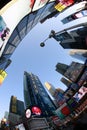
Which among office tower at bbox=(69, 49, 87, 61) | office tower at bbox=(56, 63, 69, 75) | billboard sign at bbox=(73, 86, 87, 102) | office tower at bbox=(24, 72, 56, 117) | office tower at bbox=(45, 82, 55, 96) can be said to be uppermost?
office tower at bbox=(69, 49, 87, 61)

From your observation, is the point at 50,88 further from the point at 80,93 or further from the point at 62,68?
the point at 80,93

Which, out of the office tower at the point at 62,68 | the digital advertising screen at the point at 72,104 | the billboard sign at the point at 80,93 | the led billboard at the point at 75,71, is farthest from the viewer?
the office tower at the point at 62,68

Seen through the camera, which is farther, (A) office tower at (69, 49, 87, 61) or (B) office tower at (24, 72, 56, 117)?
(B) office tower at (24, 72, 56, 117)

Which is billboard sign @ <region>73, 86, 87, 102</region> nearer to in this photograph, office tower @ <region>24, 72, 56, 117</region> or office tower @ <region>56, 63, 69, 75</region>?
office tower @ <region>24, 72, 56, 117</region>

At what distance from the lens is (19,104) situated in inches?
4658

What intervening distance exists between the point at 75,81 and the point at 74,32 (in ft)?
71.9

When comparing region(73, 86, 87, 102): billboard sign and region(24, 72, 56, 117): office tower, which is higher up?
region(73, 86, 87, 102): billboard sign

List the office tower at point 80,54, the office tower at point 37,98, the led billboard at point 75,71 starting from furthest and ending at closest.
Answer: the office tower at point 37,98 < the office tower at point 80,54 < the led billboard at point 75,71

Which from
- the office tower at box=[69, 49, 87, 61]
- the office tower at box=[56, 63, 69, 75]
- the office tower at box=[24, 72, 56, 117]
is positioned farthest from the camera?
the office tower at box=[24, 72, 56, 117]

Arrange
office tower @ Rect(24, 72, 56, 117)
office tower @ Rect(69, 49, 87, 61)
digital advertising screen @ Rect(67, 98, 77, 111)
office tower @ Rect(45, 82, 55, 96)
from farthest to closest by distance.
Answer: office tower @ Rect(45, 82, 55, 96), office tower @ Rect(24, 72, 56, 117), office tower @ Rect(69, 49, 87, 61), digital advertising screen @ Rect(67, 98, 77, 111)

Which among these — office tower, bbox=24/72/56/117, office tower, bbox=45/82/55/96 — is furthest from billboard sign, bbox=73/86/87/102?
office tower, bbox=45/82/55/96

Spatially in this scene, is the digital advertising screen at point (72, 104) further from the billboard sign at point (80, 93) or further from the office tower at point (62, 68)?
the office tower at point (62, 68)

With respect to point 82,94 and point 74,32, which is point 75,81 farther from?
point 82,94

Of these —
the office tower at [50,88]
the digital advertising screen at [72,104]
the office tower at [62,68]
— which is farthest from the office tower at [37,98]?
the digital advertising screen at [72,104]
